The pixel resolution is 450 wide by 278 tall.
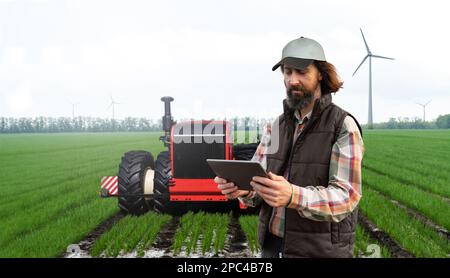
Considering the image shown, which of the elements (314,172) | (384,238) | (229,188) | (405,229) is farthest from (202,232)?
(314,172)

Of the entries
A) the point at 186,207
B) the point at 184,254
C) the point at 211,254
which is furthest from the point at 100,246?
the point at 186,207

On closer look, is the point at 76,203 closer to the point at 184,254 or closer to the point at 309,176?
the point at 184,254

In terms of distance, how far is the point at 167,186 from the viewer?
7.09 meters

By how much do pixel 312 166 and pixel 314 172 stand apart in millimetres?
31

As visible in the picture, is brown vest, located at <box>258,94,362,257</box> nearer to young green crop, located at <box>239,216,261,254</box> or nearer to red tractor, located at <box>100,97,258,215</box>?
young green crop, located at <box>239,216,261,254</box>

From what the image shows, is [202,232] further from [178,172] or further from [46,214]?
[46,214]

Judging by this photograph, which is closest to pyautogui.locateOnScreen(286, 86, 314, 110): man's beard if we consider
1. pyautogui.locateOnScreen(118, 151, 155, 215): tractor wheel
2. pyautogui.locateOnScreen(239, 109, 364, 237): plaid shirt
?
pyautogui.locateOnScreen(239, 109, 364, 237): plaid shirt

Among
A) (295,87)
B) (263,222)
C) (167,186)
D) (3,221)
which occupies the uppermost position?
(295,87)

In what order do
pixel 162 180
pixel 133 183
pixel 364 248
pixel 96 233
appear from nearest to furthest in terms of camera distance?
pixel 364 248 → pixel 96 233 → pixel 162 180 → pixel 133 183

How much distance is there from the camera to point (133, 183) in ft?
23.6

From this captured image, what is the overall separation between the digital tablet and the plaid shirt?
0.22 metres

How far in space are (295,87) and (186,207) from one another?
5.71 meters

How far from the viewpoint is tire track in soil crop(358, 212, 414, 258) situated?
209 inches

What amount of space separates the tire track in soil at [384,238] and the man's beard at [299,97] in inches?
147
